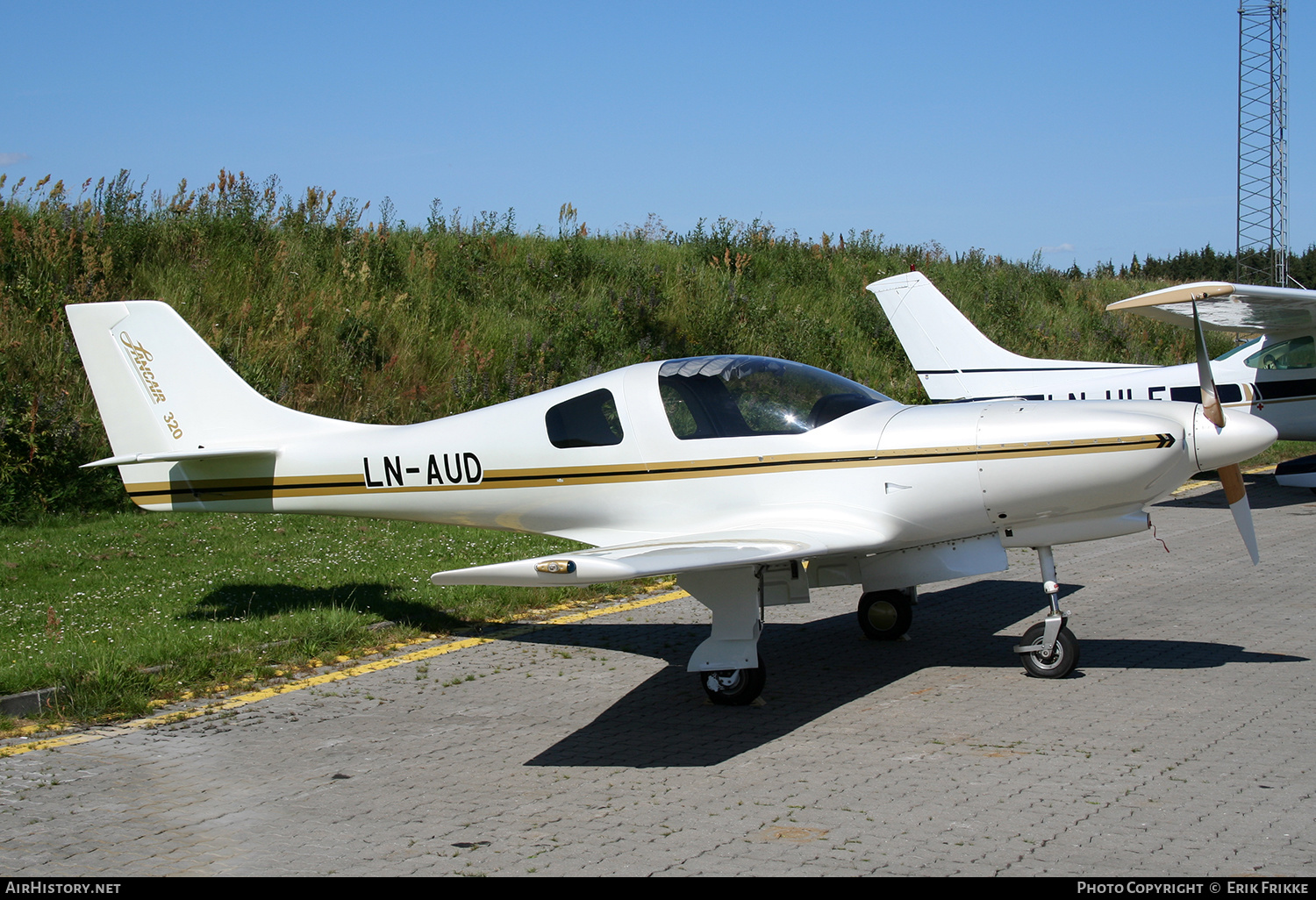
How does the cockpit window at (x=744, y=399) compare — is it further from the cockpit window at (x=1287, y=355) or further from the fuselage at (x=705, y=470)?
the cockpit window at (x=1287, y=355)

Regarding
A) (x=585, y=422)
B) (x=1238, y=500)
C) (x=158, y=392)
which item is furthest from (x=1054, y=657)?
(x=158, y=392)

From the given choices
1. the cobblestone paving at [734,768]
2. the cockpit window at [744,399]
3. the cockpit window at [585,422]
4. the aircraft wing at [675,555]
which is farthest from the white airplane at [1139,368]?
the aircraft wing at [675,555]

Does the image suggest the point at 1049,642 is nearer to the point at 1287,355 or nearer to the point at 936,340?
the point at 936,340

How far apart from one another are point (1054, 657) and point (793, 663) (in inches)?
63.2

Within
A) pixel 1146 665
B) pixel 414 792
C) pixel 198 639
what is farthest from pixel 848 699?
pixel 198 639

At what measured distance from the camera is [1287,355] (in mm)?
15352

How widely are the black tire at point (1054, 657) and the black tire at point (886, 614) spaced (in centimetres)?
115

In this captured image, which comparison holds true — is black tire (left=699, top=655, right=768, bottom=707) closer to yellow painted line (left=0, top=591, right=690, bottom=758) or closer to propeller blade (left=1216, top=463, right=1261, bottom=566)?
yellow painted line (left=0, top=591, right=690, bottom=758)

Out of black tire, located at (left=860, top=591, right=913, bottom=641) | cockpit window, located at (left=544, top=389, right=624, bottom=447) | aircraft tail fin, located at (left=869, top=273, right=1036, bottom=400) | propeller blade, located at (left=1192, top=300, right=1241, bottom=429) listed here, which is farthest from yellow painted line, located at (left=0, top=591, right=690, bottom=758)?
aircraft tail fin, located at (left=869, top=273, right=1036, bottom=400)

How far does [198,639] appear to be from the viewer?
22.0ft

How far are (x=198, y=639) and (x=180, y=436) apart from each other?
5.28 feet

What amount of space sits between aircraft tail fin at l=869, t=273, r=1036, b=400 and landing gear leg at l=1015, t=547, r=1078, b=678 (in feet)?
31.7

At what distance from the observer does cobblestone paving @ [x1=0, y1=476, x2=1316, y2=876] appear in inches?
152

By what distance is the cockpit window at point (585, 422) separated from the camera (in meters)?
6.69
